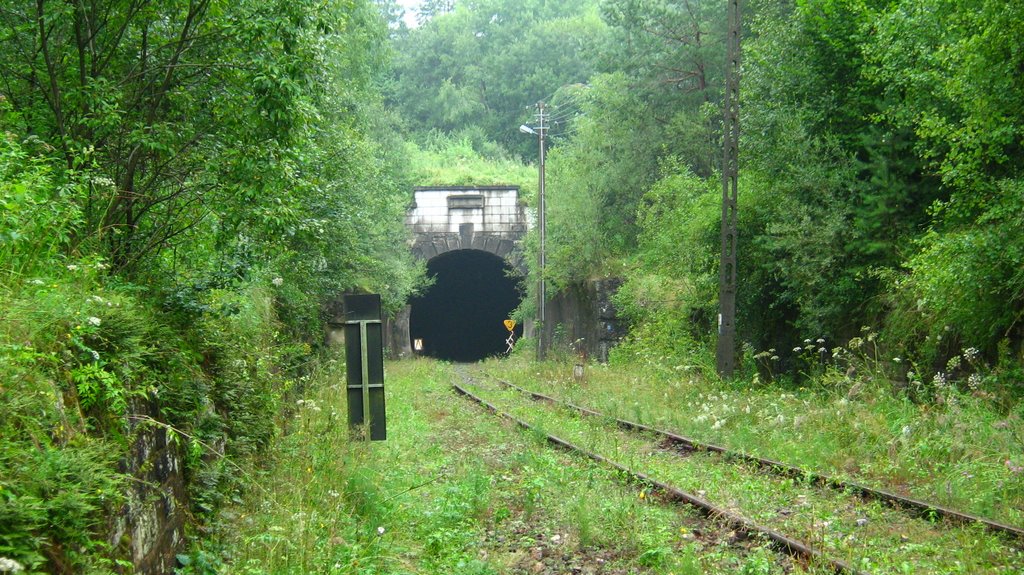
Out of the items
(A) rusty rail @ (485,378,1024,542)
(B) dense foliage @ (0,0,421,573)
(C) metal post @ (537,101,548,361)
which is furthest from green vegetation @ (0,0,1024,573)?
(C) metal post @ (537,101,548,361)

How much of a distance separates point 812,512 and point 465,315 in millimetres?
46531

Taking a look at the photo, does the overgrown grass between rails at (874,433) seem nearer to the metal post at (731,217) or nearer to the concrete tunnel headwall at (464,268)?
the metal post at (731,217)

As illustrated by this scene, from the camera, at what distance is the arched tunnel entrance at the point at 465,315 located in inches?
1966

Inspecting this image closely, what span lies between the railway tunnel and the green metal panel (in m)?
27.8

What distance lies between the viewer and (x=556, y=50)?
61.6m

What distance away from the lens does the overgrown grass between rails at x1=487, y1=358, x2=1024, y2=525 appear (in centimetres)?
746

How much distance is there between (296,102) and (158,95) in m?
1.21

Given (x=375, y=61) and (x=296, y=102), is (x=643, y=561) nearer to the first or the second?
(x=296, y=102)

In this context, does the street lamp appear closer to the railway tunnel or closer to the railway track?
the railway tunnel

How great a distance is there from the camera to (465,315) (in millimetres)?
52812

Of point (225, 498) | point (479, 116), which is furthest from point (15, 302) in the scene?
point (479, 116)

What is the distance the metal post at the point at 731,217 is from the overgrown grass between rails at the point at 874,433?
2.68 ft

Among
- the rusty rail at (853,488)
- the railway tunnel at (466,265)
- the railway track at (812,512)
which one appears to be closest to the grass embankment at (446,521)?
the railway track at (812,512)

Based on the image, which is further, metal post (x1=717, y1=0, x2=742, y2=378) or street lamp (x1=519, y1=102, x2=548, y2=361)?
street lamp (x1=519, y1=102, x2=548, y2=361)
